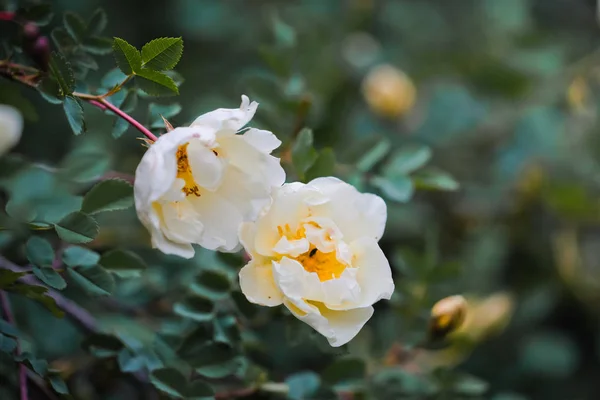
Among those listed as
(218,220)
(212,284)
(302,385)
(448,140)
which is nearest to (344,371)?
(302,385)

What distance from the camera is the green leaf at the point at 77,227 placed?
0.56m

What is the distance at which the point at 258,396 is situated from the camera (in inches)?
27.0

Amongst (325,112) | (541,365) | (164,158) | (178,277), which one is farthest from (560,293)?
(164,158)

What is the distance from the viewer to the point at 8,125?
67cm

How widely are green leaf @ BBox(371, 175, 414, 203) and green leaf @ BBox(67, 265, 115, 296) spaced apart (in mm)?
294

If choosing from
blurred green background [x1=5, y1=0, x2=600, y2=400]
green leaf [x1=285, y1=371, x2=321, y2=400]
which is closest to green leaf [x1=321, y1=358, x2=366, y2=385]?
green leaf [x1=285, y1=371, x2=321, y2=400]

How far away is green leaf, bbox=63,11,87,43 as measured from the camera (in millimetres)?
623

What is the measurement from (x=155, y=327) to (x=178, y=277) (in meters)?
0.07

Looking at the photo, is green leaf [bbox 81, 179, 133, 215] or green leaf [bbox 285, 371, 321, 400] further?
green leaf [bbox 285, 371, 321, 400]

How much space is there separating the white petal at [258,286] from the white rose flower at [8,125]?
292mm

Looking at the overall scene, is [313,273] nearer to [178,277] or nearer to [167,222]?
[167,222]

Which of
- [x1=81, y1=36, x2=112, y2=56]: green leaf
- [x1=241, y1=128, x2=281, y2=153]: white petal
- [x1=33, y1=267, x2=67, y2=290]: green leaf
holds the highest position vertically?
[x1=241, y1=128, x2=281, y2=153]: white petal

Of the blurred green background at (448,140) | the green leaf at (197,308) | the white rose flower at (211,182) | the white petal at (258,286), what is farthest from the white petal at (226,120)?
the blurred green background at (448,140)

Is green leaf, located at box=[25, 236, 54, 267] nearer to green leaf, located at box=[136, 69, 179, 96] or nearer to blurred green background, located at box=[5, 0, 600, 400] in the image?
green leaf, located at box=[136, 69, 179, 96]
